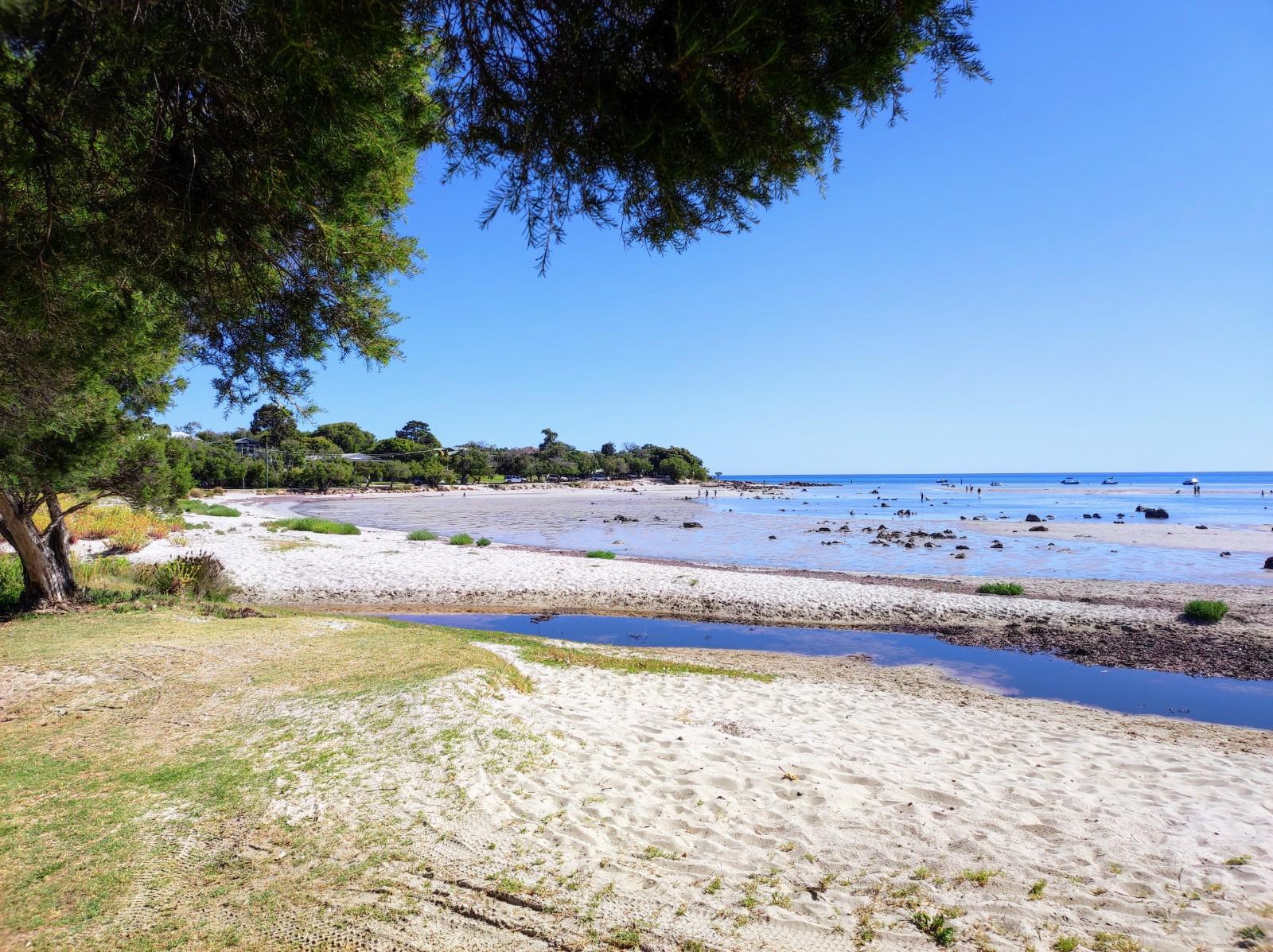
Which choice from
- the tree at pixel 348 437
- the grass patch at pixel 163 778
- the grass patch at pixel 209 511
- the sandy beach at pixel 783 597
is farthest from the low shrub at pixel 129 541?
the tree at pixel 348 437

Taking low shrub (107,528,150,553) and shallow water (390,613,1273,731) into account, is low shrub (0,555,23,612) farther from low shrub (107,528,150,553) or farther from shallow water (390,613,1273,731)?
shallow water (390,613,1273,731)

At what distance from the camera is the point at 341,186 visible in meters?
3.94

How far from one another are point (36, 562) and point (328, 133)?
12.4m

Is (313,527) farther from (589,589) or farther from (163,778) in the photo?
(163,778)

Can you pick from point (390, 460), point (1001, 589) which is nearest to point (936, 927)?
point (1001, 589)

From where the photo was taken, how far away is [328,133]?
133 inches

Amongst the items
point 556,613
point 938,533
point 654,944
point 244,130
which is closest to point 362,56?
point 244,130

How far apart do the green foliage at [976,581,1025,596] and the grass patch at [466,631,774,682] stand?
11.7 metres

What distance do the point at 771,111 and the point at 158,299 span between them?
4.35 metres

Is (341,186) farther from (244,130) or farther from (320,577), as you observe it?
(320,577)

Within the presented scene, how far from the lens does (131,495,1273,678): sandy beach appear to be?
13578 mm

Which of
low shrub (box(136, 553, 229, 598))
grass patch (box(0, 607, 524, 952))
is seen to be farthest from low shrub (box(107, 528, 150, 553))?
grass patch (box(0, 607, 524, 952))

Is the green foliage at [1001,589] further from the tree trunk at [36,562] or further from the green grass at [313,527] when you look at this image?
the green grass at [313,527]

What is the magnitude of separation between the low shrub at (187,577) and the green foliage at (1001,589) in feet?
66.7
